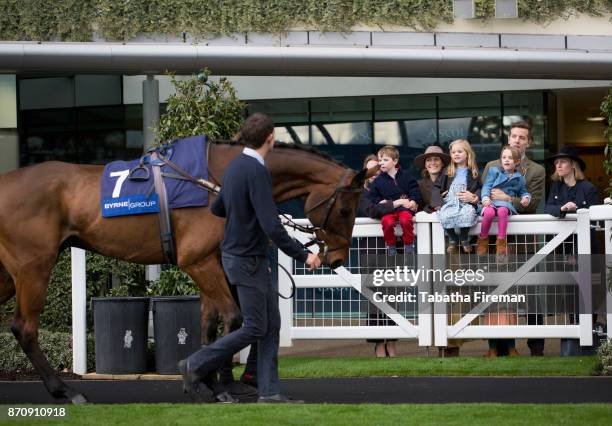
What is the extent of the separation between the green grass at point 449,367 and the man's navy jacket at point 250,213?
304cm

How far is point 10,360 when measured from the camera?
38.5 ft

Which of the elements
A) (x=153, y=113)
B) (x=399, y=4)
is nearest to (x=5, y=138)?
(x=153, y=113)

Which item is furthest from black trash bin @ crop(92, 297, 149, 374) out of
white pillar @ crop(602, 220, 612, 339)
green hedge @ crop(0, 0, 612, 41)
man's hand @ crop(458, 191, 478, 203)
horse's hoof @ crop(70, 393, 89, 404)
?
green hedge @ crop(0, 0, 612, 41)

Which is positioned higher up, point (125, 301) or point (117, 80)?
point (117, 80)

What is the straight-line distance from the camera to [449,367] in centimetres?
1093

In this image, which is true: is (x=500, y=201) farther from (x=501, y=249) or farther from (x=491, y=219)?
(x=501, y=249)

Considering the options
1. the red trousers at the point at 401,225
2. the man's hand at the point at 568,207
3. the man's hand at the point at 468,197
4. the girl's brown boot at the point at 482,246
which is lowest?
the girl's brown boot at the point at 482,246

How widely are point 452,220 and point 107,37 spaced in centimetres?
1043

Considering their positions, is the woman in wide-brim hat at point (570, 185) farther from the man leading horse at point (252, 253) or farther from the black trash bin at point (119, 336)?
the man leading horse at point (252, 253)

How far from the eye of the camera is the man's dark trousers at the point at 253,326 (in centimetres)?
813

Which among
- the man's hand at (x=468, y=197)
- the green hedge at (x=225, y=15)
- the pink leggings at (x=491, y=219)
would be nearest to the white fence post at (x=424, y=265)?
the man's hand at (x=468, y=197)

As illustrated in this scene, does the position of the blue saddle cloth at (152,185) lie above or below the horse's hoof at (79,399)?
above

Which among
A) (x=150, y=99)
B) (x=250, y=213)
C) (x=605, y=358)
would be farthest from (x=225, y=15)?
(x=250, y=213)

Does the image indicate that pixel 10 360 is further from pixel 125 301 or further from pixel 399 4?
pixel 399 4
